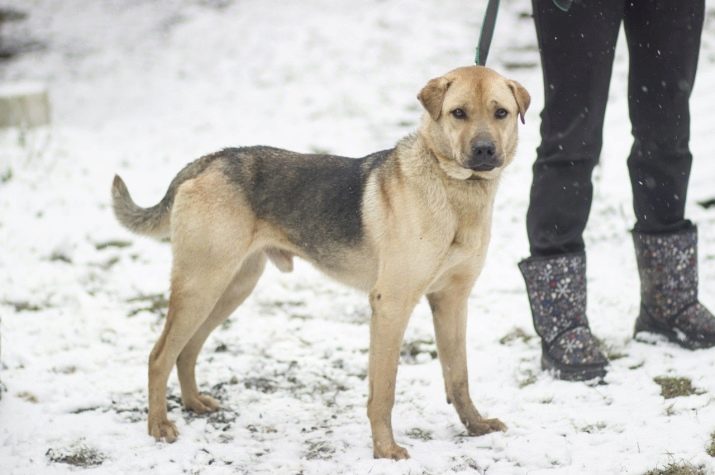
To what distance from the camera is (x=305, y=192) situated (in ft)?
12.8

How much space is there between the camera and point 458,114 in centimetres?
349

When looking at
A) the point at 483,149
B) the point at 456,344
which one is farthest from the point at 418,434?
the point at 483,149

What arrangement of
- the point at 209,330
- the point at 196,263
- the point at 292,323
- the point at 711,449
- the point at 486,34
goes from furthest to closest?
the point at 292,323
the point at 209,330
the point at 486,34
the point at 196,263
the point at 711,449

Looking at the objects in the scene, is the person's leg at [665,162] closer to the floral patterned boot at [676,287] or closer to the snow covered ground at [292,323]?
the floral patterned boot at [676,287]

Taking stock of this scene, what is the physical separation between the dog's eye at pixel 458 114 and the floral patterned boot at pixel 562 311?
1060 mm

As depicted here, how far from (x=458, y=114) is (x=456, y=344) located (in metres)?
1.08

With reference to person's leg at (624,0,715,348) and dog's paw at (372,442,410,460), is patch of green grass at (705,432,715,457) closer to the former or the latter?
person's leg at (624,0,715,348)

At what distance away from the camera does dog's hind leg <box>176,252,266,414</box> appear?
13.5 feet

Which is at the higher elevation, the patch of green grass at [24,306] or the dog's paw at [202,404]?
the patch of green grass at [24,306]

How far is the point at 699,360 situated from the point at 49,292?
4163 millimetres

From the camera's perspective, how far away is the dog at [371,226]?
11.5 feet

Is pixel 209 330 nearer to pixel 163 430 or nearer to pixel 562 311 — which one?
pixel 163 430

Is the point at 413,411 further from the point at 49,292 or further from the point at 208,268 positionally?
the point at 49,292

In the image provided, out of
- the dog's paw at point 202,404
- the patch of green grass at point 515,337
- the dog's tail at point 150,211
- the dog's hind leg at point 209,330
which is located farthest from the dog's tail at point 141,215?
the patch of green grass at point 515,337
